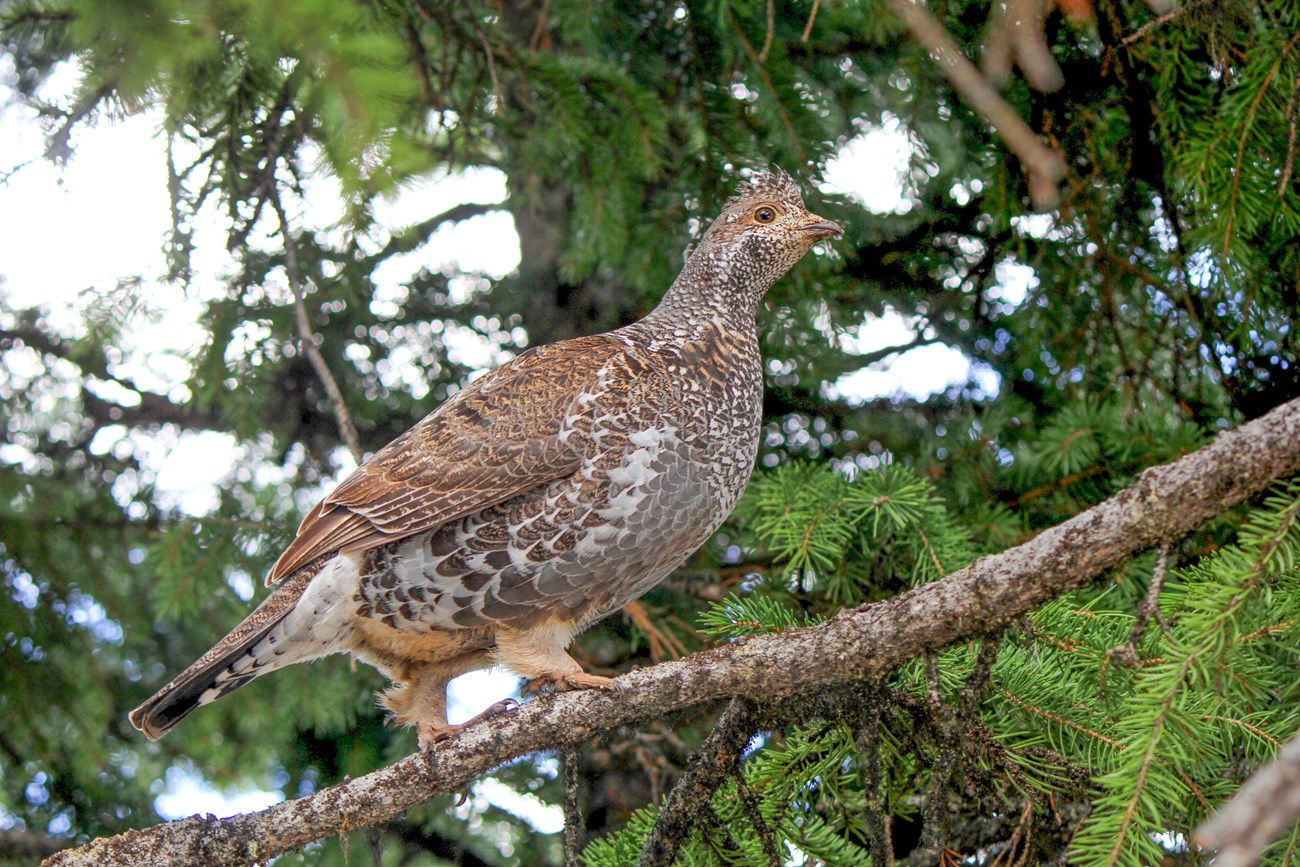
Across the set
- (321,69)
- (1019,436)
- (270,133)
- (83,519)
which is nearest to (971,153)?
(1019,436)

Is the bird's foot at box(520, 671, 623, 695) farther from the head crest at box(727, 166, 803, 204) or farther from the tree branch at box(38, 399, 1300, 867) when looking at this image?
the head crest at box(727, 166, 803, 204)

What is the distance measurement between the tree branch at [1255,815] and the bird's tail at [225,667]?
3212 millimetres

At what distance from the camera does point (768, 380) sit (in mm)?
5660

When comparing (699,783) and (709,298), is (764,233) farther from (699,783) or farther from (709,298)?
(699,783)

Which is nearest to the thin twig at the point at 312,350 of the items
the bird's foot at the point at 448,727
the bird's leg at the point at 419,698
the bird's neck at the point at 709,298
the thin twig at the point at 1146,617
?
the bird's leg at the point at 419,698

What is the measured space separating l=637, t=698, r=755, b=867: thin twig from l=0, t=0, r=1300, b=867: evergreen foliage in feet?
0.23

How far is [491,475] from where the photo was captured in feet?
12.0

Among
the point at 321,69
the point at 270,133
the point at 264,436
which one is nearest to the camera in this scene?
the point at 321,69

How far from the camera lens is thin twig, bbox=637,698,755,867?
279 cm

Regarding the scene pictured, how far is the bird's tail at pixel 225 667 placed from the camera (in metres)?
3.71

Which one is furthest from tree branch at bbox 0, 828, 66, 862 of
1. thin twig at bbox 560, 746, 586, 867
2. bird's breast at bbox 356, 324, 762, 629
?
thin twig at bbox 560, 746, 586, 867

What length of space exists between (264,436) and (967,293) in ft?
13.5

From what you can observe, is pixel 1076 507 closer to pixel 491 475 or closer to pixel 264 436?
pixel 491 475

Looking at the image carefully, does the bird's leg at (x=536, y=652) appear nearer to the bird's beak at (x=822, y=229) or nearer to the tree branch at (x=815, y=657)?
the tree branch at (x=815, y=657)
